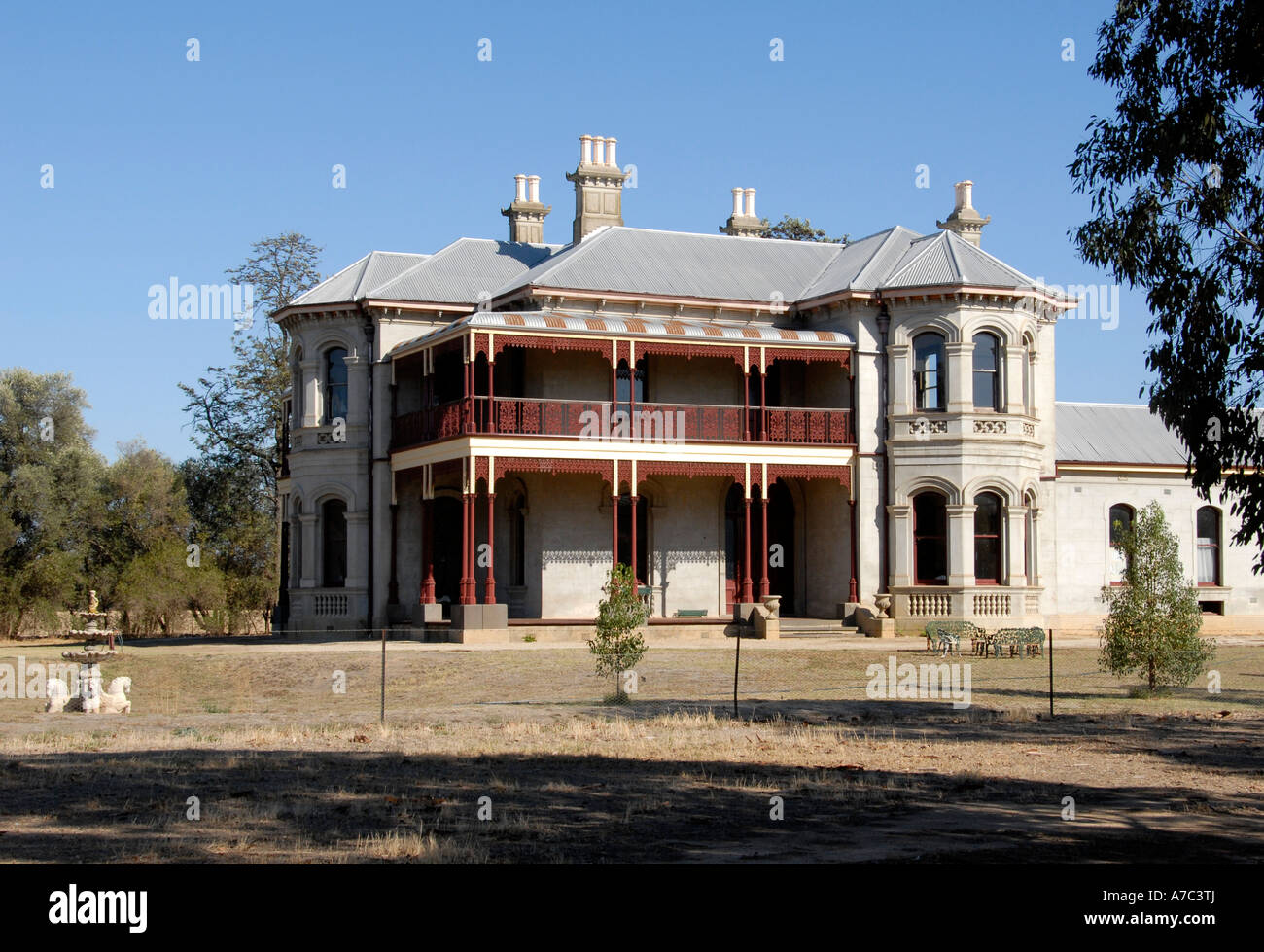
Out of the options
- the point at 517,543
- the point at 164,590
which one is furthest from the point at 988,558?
the point at 164,590

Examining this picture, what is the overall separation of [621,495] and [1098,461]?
12096 millimetres

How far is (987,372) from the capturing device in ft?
102

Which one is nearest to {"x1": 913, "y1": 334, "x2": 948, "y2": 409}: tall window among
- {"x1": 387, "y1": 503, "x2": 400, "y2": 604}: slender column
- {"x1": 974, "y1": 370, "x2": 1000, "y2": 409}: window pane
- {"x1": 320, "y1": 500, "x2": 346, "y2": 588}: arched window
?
{"x1": 974, "y1": 370, "x2": 1000, "y2": 409}: window pane

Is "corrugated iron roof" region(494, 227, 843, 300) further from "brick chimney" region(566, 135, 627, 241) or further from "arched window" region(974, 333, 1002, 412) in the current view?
"arched window" region(974, 333, 1002, 412)

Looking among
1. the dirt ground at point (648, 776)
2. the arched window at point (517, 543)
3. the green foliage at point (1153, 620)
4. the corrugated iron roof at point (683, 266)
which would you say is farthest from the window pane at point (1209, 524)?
the green foliage at point (1153, 620)

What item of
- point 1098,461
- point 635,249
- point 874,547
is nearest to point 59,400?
point 635,249

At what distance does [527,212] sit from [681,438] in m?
9.71

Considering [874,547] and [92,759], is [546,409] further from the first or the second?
[92,759]

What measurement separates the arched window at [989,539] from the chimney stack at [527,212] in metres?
13.3

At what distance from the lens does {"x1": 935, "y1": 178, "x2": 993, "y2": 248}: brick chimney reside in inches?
1542

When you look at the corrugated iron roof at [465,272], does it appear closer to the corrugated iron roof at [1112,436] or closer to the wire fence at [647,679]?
the wire fence at [647,679]

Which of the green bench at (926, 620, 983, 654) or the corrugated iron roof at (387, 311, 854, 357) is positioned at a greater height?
the corrugated iron roof at (387, 311, 854, 357)

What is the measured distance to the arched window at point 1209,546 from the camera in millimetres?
35938

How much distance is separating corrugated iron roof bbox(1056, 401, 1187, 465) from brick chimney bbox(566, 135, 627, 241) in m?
12.4
